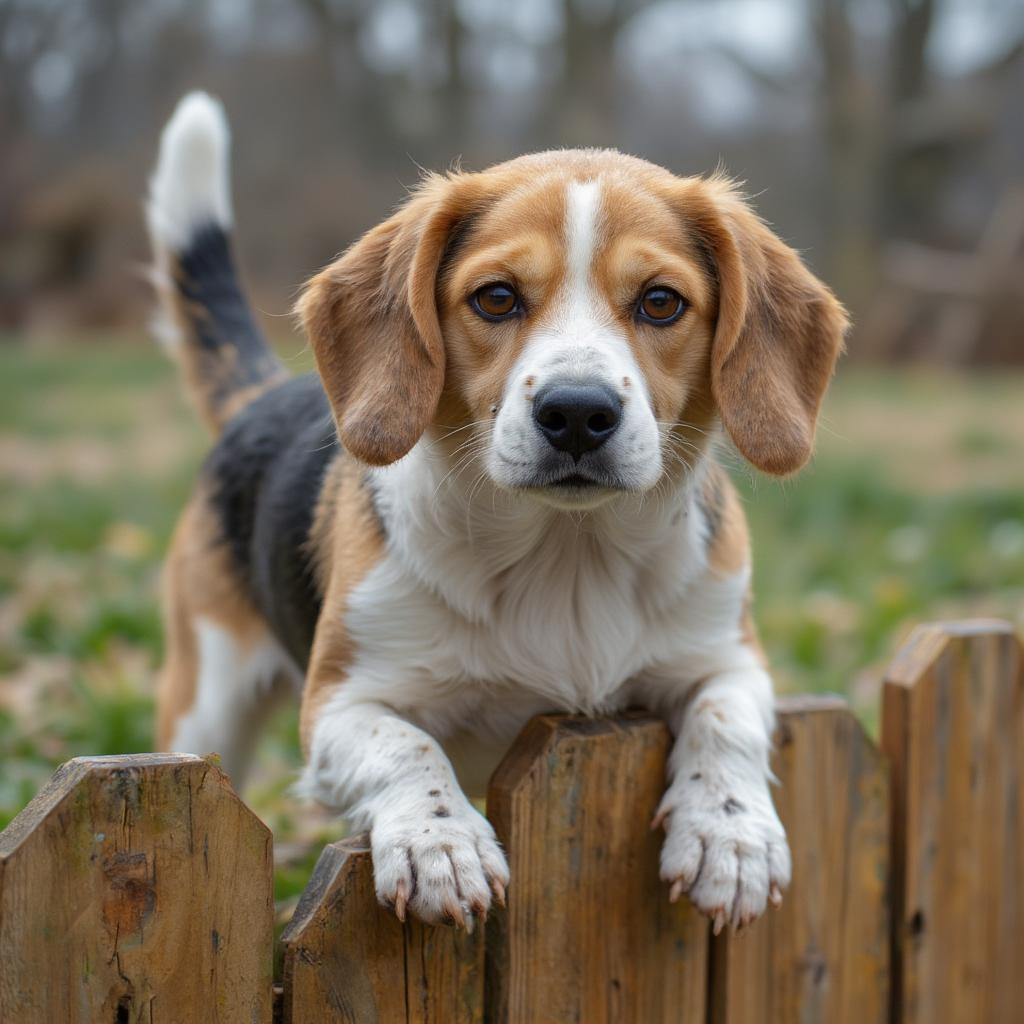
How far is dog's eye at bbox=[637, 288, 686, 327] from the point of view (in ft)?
8.34

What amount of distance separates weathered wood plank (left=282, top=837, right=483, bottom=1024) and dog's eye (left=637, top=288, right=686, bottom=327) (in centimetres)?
112

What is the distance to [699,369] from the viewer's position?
8.66ft

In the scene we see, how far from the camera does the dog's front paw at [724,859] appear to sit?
2215 millimetres

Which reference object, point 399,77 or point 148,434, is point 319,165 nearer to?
point 399,77

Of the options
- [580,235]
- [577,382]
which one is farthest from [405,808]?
[580,235]

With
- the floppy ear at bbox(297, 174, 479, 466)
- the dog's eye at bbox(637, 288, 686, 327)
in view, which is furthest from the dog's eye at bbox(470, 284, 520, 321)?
the dog's eye at bbox(637, 288, 686, 327)

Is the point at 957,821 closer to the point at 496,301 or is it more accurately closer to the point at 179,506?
the point at 496,301

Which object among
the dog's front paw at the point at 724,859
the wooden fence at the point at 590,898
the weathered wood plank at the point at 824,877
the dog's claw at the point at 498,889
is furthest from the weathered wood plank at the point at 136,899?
the weathered wood plank at the point at 824,877

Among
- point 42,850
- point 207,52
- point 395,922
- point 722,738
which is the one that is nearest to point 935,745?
point 722,738

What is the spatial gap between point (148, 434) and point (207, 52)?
957 cm

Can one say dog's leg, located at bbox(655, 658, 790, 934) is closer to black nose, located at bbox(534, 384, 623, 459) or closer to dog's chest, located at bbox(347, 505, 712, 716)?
dog's chest, located at bbox(347, 505, 712, 716)

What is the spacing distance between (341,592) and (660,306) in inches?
34.6

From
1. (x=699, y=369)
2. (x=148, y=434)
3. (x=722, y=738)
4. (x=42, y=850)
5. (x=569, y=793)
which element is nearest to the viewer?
(x=42, y=850)

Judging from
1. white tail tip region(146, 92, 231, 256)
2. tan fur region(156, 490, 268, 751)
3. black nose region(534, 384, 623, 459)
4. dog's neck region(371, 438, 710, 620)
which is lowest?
tan fur region(156, 490, 268, 751)
